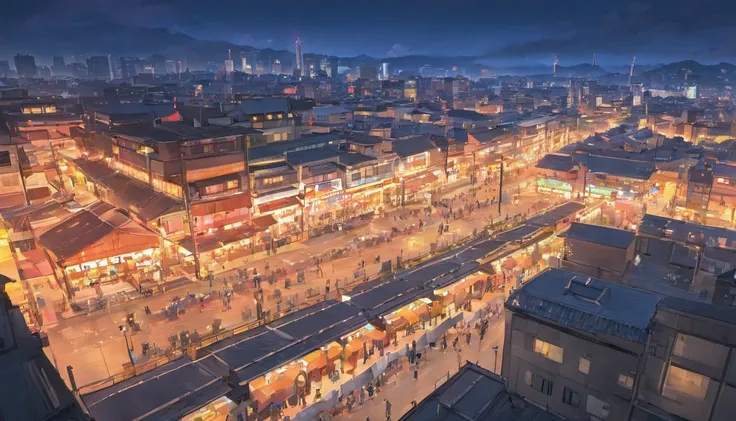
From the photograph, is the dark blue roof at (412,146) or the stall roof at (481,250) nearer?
the stall roof at (481,250)

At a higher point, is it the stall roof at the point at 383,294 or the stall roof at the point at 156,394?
the stall roof at the point at 156,394

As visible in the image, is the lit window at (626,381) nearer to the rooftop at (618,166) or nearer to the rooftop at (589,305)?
the rooftop at (589,305)

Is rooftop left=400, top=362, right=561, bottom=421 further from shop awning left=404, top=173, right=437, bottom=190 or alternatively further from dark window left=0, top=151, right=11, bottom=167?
shop awning left=404, top=173, right=437, bottom=190

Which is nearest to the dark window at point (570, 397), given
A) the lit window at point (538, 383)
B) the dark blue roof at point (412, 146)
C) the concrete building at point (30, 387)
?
the lit window at point (538, 383)

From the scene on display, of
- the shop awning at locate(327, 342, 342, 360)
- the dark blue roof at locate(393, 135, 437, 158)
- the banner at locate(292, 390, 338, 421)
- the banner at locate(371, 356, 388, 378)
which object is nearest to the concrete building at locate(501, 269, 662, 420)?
the banner at locate(371, 356, 388, 378)

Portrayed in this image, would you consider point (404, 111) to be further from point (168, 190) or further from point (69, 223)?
point (69, 223)
